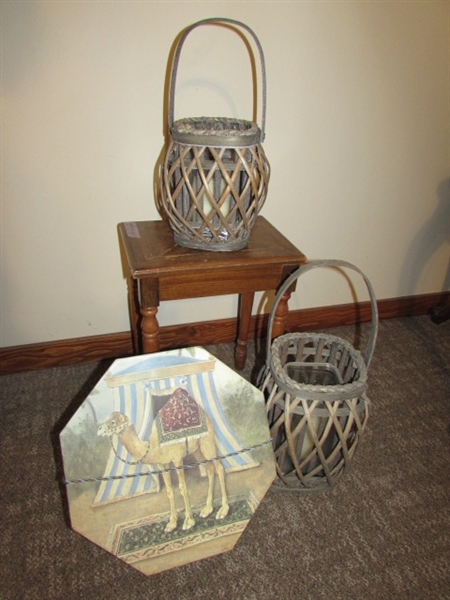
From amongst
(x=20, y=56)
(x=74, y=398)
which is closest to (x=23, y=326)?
(x=74, y=398)

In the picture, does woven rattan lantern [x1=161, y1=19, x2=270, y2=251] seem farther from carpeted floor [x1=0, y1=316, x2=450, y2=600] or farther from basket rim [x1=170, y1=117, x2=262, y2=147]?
carpeted floor [x1=0, y1=316, x2=450, y2=600]

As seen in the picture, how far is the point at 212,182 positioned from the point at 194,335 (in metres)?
0.72

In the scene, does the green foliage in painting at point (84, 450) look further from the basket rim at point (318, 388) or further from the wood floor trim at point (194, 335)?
the wood floor trim at point (194, 335)

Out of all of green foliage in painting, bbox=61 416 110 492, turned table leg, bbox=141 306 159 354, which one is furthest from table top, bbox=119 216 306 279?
green foliage in painting, bbox=61 416 110 492

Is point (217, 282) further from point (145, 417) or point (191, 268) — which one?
point (145, 417)

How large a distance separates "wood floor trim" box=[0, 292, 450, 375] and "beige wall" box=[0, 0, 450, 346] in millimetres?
37

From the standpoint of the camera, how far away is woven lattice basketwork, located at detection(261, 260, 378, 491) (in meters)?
0.81

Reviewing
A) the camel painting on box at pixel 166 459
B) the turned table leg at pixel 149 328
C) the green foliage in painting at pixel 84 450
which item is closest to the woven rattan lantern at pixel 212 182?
the turned table leg at pixel 149 328

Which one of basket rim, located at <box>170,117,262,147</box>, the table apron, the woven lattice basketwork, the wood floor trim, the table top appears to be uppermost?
basket rim, located at <box>170,117,262,147</box>

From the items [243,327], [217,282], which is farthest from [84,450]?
[243,327]

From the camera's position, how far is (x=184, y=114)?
3.64 ft

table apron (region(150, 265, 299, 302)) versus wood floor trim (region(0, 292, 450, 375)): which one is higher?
table apron (region(150, 265, 299, 302))

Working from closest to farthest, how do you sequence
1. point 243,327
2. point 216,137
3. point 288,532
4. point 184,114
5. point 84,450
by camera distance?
point 84,450
point 216,137
point 288,532
point 184,114
point 243,327

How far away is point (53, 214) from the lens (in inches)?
44.6
